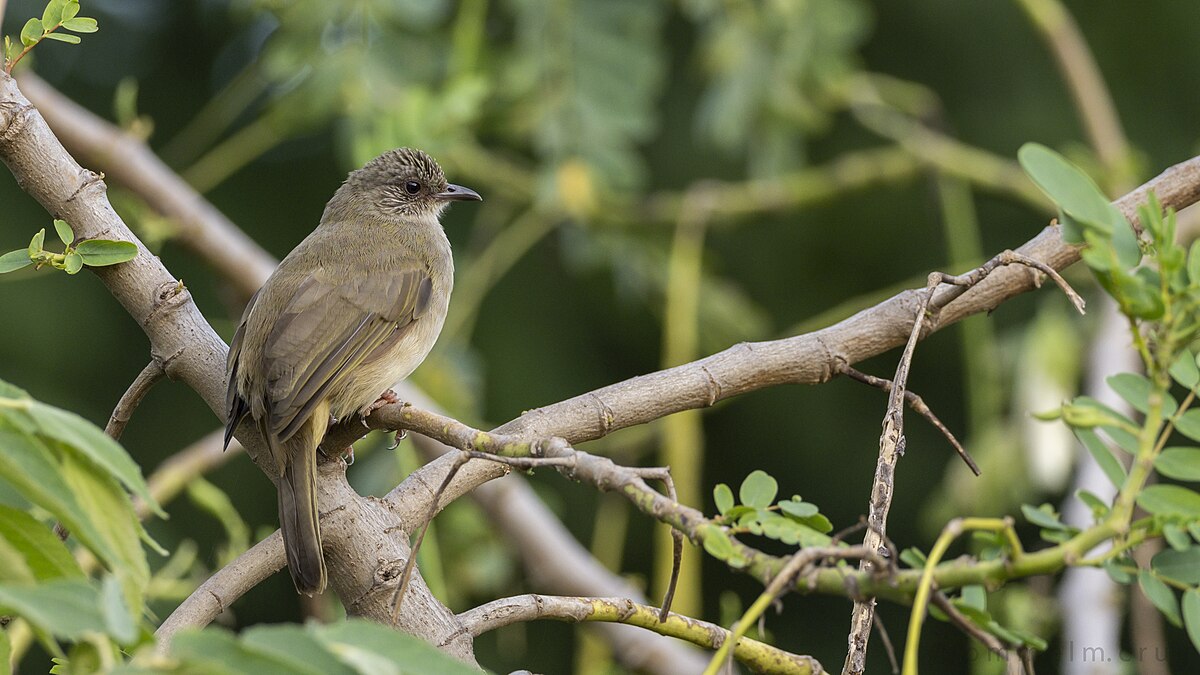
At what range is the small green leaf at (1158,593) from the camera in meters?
1.42

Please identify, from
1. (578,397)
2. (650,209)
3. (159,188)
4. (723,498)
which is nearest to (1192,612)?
(723,498)

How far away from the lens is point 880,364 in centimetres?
728

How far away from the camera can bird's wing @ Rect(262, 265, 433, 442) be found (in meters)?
2.82

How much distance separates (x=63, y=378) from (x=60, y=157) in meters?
5.03

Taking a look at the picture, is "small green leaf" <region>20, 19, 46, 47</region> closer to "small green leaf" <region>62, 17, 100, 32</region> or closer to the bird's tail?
"small green leaf" <region>62, 17, 100, 32</region>

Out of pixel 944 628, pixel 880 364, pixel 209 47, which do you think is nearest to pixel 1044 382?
pixel 880 364

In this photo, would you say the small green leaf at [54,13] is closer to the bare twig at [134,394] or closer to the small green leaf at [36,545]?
the bare twig at [134,394]

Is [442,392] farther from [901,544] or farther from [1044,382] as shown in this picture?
[901,544]

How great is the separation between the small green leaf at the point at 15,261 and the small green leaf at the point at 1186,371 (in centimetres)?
167

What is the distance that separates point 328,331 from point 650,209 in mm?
3030

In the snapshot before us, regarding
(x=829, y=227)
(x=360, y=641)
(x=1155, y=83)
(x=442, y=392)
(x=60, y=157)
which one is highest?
(x=1155, y=83)

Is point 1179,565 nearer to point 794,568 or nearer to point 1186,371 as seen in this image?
point 1186,371

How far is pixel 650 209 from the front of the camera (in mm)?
6117

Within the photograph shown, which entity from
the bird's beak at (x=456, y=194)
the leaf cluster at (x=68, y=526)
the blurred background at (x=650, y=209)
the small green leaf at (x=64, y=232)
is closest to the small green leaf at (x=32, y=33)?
the small green leaf at (x=64, y=232)
